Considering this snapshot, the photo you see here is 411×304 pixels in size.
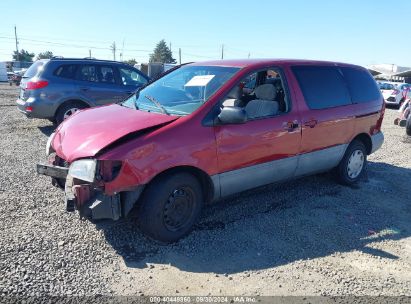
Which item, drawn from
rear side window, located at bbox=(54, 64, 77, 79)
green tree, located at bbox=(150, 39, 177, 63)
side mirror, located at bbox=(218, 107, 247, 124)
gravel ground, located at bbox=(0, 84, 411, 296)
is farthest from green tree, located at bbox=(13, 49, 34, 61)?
side mirror, located at bbox=(218, 107, 247, 124)

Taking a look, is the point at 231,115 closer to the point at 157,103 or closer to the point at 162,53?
the point at 157,103

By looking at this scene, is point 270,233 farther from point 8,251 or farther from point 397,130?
point 397,130

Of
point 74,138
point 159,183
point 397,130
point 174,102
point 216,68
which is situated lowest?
point 397,130

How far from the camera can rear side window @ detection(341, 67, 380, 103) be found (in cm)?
547

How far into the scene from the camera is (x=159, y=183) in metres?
3.44

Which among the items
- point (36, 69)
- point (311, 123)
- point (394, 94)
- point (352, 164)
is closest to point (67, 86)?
point (36, 69)

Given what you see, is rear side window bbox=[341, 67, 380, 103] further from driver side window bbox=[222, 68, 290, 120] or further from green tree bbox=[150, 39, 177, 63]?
green tree bbox=[150, 39, 177, 63]

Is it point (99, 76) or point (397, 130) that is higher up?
point (99, 76)

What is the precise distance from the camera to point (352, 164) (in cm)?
563

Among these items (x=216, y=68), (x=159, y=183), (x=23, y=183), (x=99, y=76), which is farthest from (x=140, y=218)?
(x=99, y=76)

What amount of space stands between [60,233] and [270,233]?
2.27 m

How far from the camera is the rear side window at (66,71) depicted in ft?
28.0

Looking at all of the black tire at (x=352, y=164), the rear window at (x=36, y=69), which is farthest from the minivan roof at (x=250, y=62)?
the rear window at (x=36, y=69)

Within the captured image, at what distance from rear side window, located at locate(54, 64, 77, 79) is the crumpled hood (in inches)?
192
